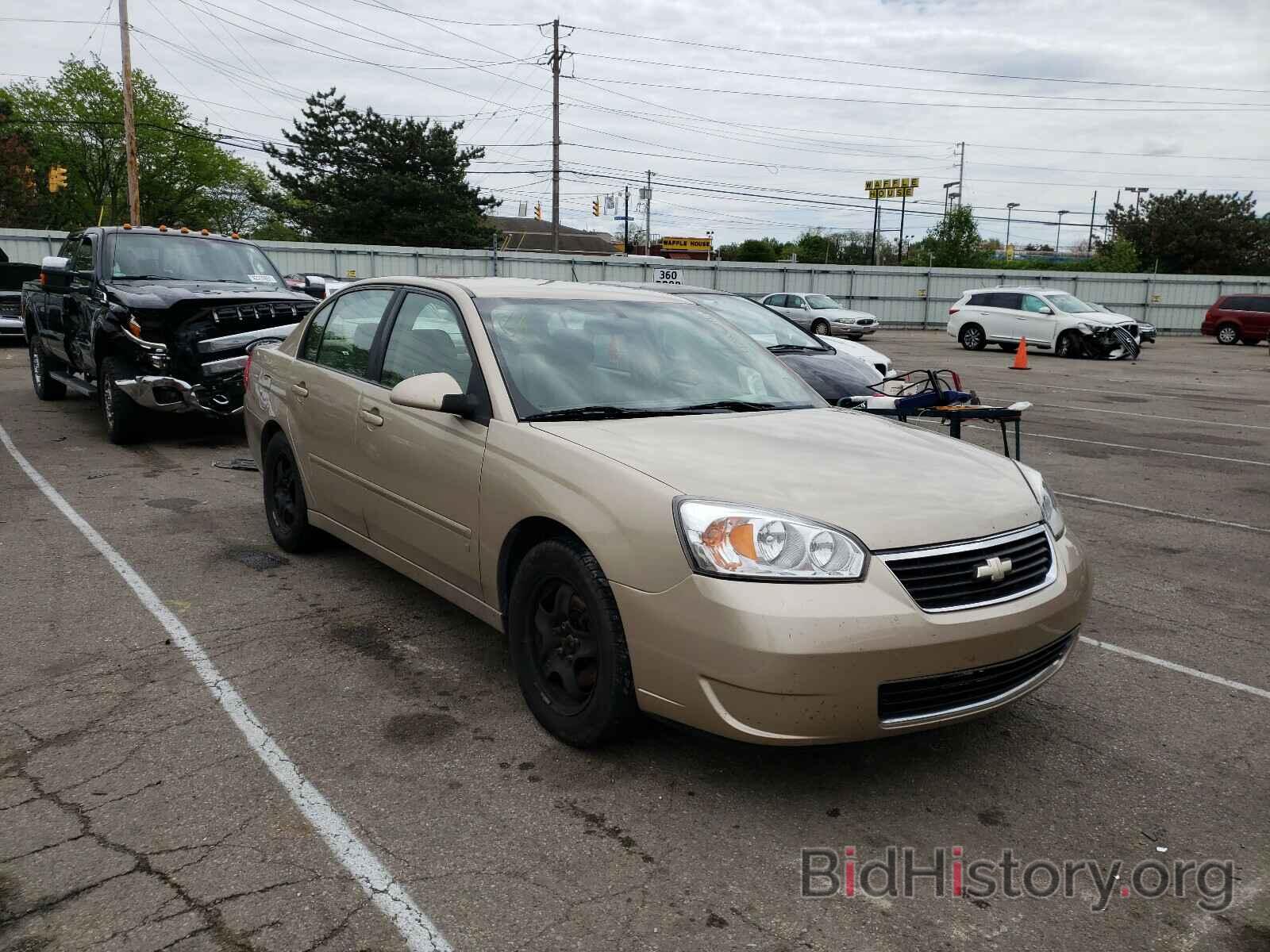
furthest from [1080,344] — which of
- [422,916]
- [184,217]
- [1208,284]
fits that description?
[184,217]

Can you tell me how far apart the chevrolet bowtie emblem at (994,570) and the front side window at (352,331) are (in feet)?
9.70

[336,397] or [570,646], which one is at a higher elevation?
[336,397]

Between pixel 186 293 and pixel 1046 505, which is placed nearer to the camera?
pixel 1046 505

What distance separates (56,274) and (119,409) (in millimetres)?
1653

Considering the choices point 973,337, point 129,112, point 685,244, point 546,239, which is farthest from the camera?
point 546,239

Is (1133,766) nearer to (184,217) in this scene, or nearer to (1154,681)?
(1154,681)

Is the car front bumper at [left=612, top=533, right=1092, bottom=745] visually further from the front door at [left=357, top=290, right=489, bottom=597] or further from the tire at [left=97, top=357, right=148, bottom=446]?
the tire at [left=97, top=357, right=148, bottom=446]

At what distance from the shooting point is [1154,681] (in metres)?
4.21

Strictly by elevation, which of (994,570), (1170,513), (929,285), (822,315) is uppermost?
(929,285)

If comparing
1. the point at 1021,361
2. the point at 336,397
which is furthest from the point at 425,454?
the point at 1021,361

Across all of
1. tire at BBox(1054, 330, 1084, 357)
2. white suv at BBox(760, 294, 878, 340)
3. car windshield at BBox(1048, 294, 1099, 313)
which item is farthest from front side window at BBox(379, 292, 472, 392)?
white suv at BBox(760, 294, 878, 340)

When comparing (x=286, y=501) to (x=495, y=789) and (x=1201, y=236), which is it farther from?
(x=1201, y=236)

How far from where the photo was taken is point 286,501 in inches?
Result: 225

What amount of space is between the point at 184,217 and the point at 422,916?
7307 centimetres
